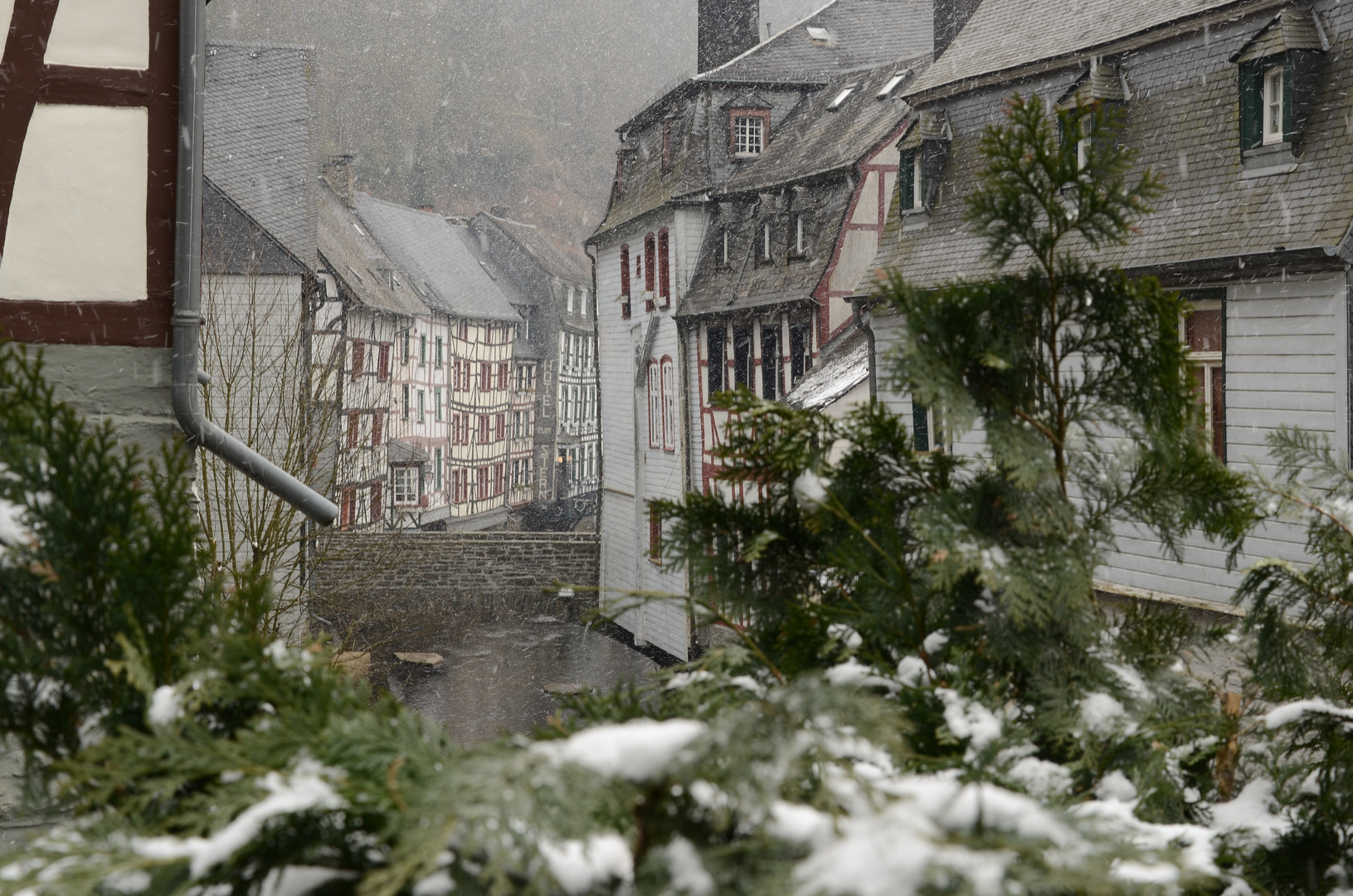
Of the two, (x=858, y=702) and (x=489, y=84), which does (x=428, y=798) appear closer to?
(x=858, y=702)

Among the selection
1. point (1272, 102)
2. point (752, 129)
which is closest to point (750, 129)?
point (752, 129)

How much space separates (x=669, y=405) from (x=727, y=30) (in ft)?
27.4

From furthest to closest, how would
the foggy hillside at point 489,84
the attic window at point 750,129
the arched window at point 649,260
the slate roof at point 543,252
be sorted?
the foggy hillside at point 489,84 < the slate roof at point 543,252 < the arched window at point 649,260 < the attic window at point 750,129

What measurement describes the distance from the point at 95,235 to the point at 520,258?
1874 inches

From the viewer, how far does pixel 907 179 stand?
46.5ft

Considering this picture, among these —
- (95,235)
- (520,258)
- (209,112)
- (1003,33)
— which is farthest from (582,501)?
(95,235)

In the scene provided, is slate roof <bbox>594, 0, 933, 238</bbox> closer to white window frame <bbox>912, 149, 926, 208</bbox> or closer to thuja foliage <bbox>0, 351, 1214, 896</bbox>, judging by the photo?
white window frame <bbox>912, 149, 926, 208</bbox>

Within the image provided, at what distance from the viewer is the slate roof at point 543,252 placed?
50.8 metres

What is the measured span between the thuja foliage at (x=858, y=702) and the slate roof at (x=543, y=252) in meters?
49.1

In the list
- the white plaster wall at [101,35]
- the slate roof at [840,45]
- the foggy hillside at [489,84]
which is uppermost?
the foggy hillside at [489,84]

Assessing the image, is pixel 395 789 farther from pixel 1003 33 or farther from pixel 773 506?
pixel 1003 33

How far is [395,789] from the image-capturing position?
119 cm

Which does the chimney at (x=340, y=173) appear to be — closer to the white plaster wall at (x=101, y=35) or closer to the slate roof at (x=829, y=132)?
the slate roof at (x=829, y=132)

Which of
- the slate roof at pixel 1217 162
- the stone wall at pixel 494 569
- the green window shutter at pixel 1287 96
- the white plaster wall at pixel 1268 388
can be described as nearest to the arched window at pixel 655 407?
the stone wall at pixel 494 569
